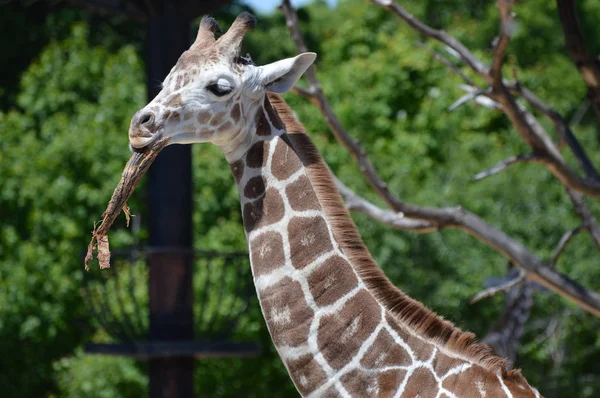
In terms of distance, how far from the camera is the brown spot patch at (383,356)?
3957mm

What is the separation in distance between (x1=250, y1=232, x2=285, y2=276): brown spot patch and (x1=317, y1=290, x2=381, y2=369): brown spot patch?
0.96ft

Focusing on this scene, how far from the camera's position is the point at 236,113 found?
4.12 metres

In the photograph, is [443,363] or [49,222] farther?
[49,222]

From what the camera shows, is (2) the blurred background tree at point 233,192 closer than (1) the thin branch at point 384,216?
No

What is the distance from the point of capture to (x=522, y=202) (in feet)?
47.9

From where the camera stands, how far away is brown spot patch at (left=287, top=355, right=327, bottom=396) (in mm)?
3959

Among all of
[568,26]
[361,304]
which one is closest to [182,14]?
[568,26]

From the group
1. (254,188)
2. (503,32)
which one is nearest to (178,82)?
(254,188)

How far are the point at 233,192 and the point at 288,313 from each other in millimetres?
11513

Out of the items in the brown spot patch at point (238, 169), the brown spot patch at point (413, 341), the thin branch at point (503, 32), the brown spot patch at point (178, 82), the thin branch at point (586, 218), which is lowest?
the thin branch at point (586, 218)

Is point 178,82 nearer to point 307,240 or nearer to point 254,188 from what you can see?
point 254,188

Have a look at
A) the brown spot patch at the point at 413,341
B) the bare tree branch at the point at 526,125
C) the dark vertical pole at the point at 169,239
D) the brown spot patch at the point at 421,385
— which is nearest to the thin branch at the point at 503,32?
the bare tree branch at the point at 526,125

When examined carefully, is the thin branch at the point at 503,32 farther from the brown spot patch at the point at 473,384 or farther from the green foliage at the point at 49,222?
the green foliage at the point at 49,222

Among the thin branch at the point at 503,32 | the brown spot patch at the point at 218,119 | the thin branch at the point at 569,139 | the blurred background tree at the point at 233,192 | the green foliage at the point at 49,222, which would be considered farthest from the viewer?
the green foliage at the point at 49,222
